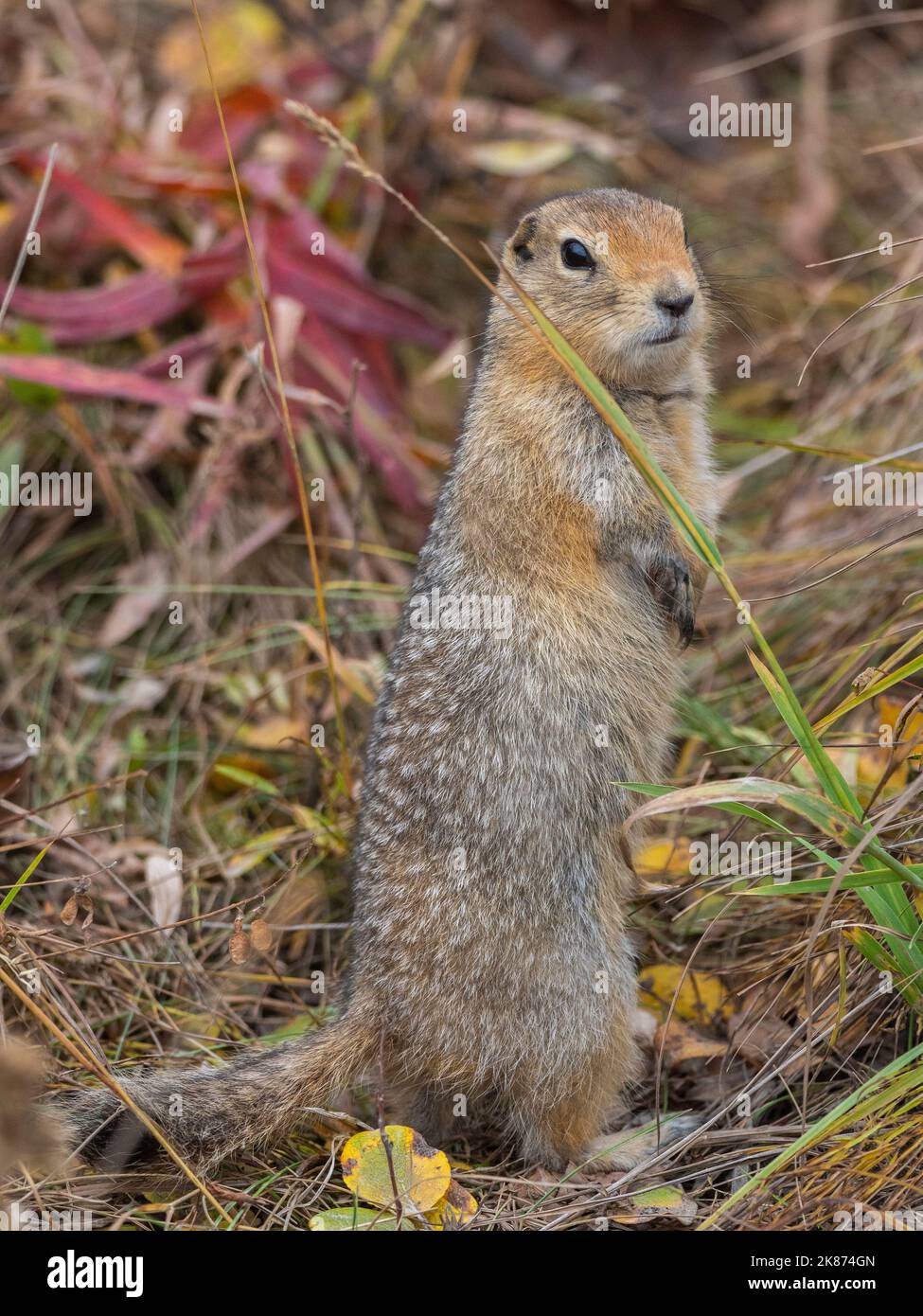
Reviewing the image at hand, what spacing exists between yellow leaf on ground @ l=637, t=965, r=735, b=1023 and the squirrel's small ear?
Result: 2.50m

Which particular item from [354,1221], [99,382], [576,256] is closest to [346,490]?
[99,382]

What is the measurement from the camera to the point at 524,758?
12.9 feet

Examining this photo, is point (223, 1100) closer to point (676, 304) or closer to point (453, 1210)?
point (453, 1210)

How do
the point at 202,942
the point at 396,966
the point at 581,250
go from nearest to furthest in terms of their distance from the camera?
the point at 396,966 < the point at 581,250 < the point at 202,942

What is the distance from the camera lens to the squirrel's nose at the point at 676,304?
3873mm

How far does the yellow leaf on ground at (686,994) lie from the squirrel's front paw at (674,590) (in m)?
1.14

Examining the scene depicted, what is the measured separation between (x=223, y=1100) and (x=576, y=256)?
9.19ft

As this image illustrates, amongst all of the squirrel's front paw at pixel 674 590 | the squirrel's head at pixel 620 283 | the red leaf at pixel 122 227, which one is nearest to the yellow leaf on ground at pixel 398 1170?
the squirrel's front paw at pixel 674 590

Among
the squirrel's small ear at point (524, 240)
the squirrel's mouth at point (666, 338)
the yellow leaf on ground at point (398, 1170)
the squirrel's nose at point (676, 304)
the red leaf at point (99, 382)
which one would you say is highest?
the red leaf at point (99, 382)

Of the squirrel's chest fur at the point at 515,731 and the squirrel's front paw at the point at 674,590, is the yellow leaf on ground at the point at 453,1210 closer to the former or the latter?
the squirrel's chest fur at the point at 515,731

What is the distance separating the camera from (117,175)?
6773 mm

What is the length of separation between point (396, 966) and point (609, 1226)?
932 mm
